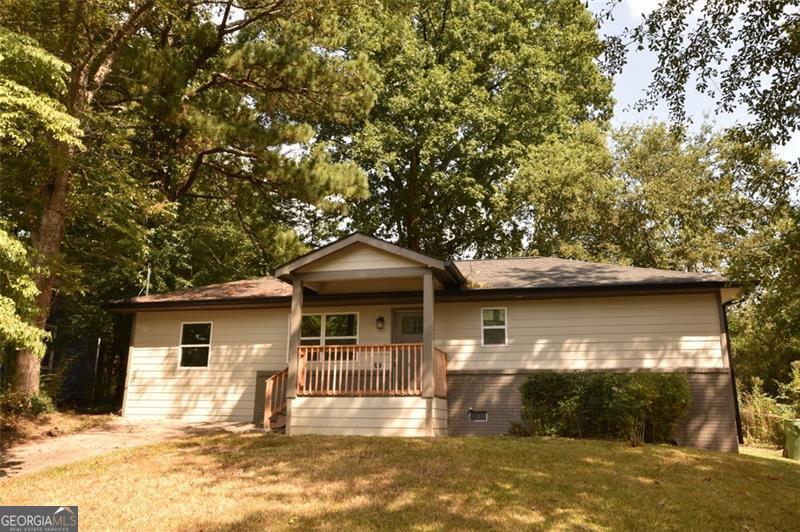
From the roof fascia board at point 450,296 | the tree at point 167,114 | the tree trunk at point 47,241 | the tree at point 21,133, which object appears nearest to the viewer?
the tree at point 21,133

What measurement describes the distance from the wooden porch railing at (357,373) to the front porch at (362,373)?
2 centimetres

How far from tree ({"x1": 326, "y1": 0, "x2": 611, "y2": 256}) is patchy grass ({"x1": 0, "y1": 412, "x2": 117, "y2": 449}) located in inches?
549

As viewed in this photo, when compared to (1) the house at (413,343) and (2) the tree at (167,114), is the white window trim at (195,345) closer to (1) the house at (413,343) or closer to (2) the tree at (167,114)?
(1) the house at (413,343)

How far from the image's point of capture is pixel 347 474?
831 centimetres

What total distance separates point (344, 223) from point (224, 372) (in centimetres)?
1195

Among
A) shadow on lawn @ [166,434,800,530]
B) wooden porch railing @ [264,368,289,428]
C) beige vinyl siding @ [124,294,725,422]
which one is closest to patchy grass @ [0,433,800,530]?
shadow on lawn @ [166,434,800,530]

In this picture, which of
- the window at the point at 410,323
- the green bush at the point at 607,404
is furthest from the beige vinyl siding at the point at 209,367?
the green bush at the point at 607,404

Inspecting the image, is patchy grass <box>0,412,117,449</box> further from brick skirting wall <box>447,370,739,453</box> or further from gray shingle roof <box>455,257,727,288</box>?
gray shingle roof <box>455,257,727,288</box>

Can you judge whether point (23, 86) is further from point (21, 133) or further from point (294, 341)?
point (294, 341)

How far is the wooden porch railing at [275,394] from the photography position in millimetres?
13492

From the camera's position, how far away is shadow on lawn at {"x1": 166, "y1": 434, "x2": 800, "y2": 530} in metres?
6.55

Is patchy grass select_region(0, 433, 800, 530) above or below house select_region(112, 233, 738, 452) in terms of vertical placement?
below

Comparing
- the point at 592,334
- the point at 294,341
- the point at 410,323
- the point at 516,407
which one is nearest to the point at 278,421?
the point at 294,341

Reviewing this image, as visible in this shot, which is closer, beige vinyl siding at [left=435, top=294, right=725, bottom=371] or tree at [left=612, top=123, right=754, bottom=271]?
beige vinyl siding at [left=435, top=294, right=725, bottom=371]
